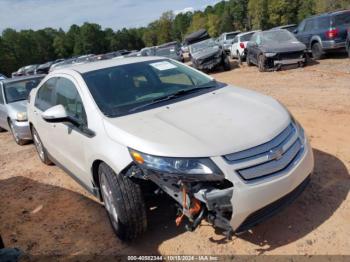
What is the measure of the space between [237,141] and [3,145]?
7142mm

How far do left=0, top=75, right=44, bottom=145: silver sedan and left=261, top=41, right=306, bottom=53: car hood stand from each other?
7896mm

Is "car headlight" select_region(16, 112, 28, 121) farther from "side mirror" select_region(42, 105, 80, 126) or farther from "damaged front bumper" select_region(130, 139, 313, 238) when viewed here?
"damaged front bumper" select_region(130, 139, 313, 238)

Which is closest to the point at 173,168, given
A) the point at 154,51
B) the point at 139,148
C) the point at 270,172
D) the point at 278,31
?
the point at 139,148

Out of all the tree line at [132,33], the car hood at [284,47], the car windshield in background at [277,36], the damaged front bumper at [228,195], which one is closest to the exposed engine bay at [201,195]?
the damaged front bumper at [228,195]

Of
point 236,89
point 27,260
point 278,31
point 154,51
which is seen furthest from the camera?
point 154,51

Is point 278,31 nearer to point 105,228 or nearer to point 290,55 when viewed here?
point 290,55

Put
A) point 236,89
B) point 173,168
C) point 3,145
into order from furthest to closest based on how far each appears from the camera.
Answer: point 3,145, point 236,89, point 173,168

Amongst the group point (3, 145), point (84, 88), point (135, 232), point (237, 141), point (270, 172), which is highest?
point (84, 88)

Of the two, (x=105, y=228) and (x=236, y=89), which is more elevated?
(x=236, y=89)

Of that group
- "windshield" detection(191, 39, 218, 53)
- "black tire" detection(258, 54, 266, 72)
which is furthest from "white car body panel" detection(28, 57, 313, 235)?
"windshield" detection(191, 39, 218, 53)

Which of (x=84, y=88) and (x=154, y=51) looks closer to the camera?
(x=84, y=88)

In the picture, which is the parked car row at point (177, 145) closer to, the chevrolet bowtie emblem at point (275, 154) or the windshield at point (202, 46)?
the chevrolet bowtie emblem at point (275, 154)

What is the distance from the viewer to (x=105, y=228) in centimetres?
390

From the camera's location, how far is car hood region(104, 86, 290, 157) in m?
2.90
